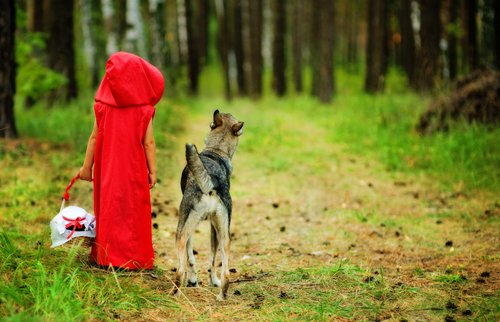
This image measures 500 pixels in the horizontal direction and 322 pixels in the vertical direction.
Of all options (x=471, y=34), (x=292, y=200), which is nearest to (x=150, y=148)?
(x=292, y=200)

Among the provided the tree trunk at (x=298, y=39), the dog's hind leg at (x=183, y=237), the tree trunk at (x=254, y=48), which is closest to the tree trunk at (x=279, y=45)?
the tree trunk at (x=254, y=48)

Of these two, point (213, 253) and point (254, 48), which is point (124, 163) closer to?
point (213, 253)

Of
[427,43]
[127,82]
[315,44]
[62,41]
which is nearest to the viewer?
[127,82]

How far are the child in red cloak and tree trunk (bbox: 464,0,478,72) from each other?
13922 mm

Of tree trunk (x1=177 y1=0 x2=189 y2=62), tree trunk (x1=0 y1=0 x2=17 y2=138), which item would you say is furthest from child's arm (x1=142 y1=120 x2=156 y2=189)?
tree trunk (x1=177 y1=0 x2=189 y2=62)

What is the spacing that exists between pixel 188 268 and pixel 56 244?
1249 mm

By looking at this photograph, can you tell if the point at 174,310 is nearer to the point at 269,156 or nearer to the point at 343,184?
the point at 343,184

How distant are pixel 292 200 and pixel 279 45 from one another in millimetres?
17223

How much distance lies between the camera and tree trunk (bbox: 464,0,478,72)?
1667 centimetres

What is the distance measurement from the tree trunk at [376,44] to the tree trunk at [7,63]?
1741cm

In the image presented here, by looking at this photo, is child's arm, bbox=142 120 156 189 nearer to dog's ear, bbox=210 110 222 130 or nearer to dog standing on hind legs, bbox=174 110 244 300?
dog standing on hind legs, bbox=174 110 244 300

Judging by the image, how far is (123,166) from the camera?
4.95 m

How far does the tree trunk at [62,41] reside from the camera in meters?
13.9

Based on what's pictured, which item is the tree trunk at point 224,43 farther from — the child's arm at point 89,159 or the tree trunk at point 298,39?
the child's arm at point 89,159
